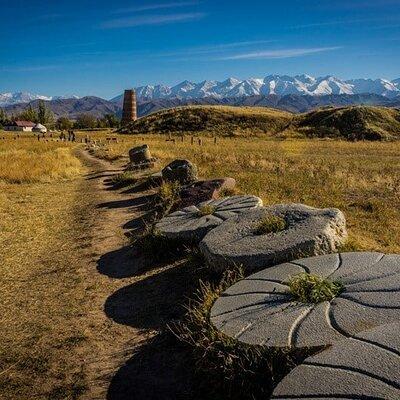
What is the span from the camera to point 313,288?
4754mm

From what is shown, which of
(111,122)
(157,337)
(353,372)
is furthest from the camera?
(111,122)

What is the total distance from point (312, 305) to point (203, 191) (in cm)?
678

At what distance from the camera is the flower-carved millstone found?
157 inches

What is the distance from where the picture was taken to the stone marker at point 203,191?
1077 centimetres

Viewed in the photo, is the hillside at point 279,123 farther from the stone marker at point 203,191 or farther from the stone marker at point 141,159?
the stone marker at point 203,191

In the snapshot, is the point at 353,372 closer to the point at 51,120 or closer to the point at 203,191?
the point at 203,191

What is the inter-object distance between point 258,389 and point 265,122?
67.7 meters

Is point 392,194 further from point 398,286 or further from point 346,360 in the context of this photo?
point 346,360

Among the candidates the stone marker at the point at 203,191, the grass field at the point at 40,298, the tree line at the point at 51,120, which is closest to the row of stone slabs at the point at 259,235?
the grass field at the point at 40,298

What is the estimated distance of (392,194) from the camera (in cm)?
1270

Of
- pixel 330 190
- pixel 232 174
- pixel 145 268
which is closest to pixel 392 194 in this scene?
pixel 330 190

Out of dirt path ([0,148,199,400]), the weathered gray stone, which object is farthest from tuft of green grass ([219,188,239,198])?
the weathered gray stone

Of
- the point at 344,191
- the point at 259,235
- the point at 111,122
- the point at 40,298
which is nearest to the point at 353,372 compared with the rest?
the point at 259,235

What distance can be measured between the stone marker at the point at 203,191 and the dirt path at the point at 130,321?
1485 mm
